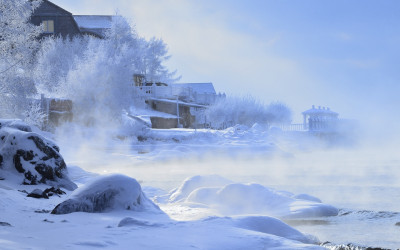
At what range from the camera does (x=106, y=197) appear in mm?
7125

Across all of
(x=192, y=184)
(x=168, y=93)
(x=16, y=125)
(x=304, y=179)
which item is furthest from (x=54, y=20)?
(x=192, y=184)

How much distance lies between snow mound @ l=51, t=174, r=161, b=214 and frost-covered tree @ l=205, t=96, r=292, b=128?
3954 cm

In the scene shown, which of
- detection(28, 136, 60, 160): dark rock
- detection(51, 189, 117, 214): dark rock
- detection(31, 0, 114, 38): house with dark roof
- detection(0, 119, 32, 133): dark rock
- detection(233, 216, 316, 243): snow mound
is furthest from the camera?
detection(31, 0, 114, 38): house with dark roof

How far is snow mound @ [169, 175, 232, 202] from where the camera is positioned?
384 inches

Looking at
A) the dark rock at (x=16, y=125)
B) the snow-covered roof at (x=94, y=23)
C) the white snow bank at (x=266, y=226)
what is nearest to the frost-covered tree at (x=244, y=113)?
the snow-covered roof at (x=94, y=23)

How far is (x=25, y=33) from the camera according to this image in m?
20.2

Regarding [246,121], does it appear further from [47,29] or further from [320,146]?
[47,29]

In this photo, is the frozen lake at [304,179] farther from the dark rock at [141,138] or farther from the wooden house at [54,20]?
the wooden house at [54,20]

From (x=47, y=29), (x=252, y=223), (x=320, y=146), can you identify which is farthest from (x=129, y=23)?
(x=252, y=223)

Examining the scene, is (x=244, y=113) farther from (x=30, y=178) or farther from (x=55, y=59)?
(x=30, y=178)

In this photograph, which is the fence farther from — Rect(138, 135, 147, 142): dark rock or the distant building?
Rect(138, 135, 147, 142): dark rock

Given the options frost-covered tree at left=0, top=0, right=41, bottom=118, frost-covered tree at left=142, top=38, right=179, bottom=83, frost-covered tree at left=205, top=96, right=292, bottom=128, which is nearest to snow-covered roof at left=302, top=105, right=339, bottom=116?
frost-covered tree at left=205, top=96, right=292, bottom=128

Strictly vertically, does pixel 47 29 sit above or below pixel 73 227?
above

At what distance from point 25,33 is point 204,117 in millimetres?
27186
